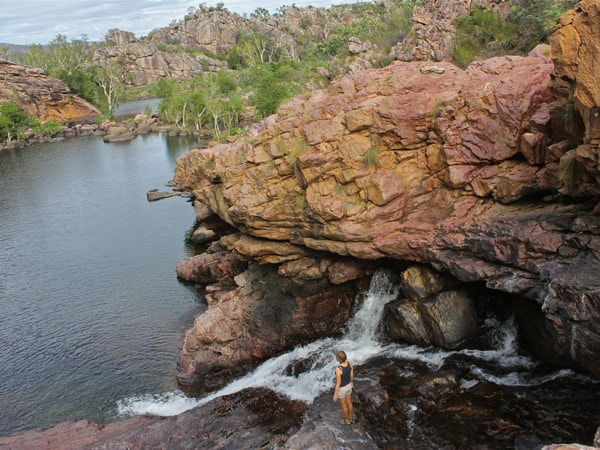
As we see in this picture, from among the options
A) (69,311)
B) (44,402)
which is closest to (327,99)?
(44,402)

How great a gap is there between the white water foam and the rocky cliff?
76 centimetres

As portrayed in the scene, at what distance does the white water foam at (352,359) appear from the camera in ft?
55.9

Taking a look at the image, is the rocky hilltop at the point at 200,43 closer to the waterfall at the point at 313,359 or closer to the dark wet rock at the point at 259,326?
the dark wet rock at the point at 259,326

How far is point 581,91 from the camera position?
12.5 metres

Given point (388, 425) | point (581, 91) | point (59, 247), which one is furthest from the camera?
point (59, 247)

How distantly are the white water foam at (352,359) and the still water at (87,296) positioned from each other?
5.88 ft

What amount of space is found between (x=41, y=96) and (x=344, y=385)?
10688cm

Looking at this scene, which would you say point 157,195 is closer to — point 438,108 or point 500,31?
point 500,31

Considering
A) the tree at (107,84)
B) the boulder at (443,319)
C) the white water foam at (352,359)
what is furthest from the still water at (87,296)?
Result: the tree at (107,84)

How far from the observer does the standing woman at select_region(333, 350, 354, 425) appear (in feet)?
48.5

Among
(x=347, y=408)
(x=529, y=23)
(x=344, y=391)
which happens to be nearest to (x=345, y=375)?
(x=344, y=391)

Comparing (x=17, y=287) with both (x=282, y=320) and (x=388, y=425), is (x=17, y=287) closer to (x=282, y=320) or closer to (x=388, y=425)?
(x=282, y=320)

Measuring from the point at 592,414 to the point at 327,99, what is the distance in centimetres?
1402

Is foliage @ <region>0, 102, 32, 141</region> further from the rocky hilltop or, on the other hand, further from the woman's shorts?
the woman's shorts
